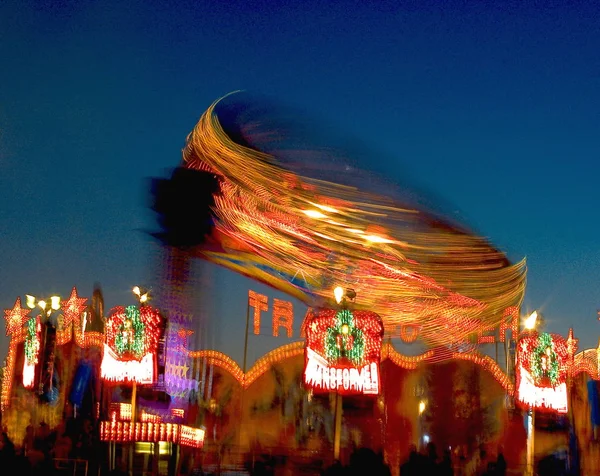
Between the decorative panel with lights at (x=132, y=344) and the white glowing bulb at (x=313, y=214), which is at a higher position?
the white glowing bulb at (x=313, y=214)

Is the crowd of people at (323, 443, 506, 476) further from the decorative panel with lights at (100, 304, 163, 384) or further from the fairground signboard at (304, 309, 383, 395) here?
the decorative panel with lights at (100, 304, 163, 384)

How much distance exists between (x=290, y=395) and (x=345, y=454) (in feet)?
8.10

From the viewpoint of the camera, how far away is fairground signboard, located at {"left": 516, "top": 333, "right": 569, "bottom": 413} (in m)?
21.2

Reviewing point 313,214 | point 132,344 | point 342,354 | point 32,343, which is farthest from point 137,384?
point 32,343

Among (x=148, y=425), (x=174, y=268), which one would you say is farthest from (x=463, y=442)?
(x=148, y=425)

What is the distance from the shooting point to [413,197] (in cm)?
2480

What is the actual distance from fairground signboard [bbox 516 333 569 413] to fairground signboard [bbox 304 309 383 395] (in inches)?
187

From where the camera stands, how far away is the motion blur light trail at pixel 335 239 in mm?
21938

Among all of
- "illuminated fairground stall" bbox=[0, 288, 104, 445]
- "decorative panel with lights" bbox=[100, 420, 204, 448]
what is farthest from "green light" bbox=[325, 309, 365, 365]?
"illuminated fairground stall" bbox=[0, 288, 104, 445]

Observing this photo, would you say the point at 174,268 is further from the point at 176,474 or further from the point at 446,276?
the point at 176,474

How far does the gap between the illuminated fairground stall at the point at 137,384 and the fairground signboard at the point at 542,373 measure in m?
7.72

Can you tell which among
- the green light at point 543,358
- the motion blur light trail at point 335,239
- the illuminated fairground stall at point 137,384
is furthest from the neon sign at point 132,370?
the green light at point 543,358

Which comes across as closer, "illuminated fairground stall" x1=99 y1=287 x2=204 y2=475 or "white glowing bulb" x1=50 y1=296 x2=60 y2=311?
"illuminated fairground stall" x1=99 y1=287 x2=204 y2=475

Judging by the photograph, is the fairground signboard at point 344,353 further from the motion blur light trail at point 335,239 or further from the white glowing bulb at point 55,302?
the white glowing bulb at point 55,302
